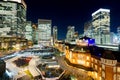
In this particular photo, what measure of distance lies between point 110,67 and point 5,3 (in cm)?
14666

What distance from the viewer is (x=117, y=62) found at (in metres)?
38.0

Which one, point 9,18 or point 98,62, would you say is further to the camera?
point 9,18

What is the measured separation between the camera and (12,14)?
162125mm

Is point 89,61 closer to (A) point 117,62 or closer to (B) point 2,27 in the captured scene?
(A) point 117,62

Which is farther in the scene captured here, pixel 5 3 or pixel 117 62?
pixel 5 3

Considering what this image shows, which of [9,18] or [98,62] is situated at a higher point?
[9,18]

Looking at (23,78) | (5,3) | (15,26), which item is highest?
(5,3)

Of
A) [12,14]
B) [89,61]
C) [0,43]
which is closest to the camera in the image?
[89,61]

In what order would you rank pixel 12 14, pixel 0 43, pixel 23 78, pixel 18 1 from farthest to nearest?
pixel 18 1
pixel 12 14
pixel 0 43
pixel 23 78

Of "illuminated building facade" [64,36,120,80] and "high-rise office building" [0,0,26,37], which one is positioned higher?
"high-rise office building" [0,0,26,37]

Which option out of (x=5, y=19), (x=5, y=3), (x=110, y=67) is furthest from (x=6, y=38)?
(x=110, y=67)

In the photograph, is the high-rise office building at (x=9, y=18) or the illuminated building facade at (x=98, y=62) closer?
the illuminated building facade at (x=98, y=62)

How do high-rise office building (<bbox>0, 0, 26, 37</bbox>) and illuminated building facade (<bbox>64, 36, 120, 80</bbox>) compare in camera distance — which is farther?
high-rise office building (<bbox>0, 0, 26, 37</bbox>)

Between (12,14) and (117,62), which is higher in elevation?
(12,14)
